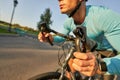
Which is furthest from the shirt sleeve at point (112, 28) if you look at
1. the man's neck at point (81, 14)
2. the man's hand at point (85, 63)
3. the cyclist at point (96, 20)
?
the man's hand at point (85, 63)

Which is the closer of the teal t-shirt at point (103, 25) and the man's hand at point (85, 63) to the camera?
the man's hand at point (85, 63)

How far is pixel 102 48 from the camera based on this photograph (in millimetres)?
4168

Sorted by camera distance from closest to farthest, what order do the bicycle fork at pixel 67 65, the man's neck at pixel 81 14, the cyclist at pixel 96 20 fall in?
the bicycle fork at pixel 67 65 → the cyclist at pixel 96 20 → the man's neck at pixel 81 14

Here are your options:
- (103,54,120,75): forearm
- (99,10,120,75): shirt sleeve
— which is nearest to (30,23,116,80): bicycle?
(103,54,120,75): forearm

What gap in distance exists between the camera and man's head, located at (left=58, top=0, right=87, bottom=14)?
3.88 m

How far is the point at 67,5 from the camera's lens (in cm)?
391

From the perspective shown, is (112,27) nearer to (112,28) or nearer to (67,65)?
(112,28)

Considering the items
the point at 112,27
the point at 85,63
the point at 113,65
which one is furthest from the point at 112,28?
the point at 85,63

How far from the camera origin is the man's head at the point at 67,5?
3.88 meters

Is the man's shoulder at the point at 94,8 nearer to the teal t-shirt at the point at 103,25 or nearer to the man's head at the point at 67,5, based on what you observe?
the teal t-shirt at the point at 103,25

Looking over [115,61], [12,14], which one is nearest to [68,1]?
[115,61]

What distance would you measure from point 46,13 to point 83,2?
10175cm

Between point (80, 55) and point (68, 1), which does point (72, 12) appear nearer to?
point (68, 1)

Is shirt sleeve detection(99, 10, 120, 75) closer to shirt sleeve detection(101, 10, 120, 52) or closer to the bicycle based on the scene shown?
shirt sleeve detection(101, 10, 120, 52)
